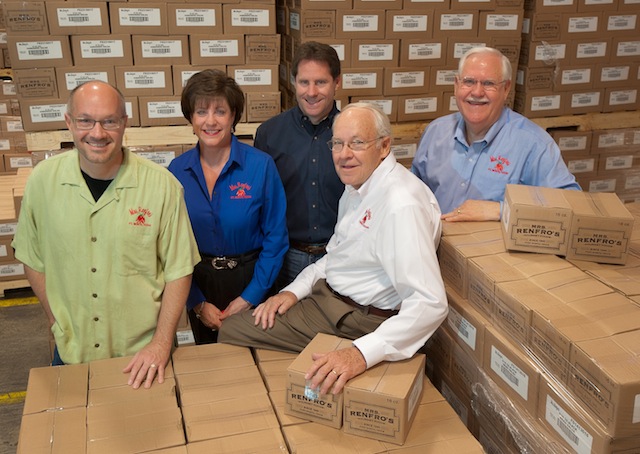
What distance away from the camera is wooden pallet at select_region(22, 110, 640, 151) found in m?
4.33

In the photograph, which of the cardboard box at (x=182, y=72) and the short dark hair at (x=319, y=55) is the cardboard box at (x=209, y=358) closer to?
the short dark hair at (x=319, y=55)

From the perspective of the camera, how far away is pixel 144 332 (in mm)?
2775

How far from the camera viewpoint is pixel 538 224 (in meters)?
2.51

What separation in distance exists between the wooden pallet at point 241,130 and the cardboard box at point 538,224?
232 cm

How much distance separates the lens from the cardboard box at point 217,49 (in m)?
4.34

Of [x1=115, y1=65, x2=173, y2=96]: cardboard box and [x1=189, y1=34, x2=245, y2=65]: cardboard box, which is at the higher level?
[x1=189, y1=34, x2=245, y2=65]: cardboard box

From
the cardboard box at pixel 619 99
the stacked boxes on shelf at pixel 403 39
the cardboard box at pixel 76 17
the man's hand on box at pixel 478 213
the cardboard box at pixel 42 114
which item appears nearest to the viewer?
the man's hand on box at pixel 478 213

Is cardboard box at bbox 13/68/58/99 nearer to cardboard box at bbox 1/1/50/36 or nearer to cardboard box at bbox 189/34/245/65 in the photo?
cardboard box at bbox 1/1/50/36

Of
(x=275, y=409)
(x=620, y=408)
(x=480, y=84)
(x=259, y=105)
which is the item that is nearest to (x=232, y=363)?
(x=275, y=409)

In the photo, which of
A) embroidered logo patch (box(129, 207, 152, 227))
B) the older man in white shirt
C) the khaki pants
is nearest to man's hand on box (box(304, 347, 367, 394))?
the older man in white shirt

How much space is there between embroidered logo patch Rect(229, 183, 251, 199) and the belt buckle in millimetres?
346

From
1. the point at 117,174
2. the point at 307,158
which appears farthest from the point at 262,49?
the point at 117,174

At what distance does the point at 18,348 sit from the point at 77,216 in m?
2.81

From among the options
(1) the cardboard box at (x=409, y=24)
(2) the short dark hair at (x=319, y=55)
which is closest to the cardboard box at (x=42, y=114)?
(2) the short dark hair at (x=319, y=55)
